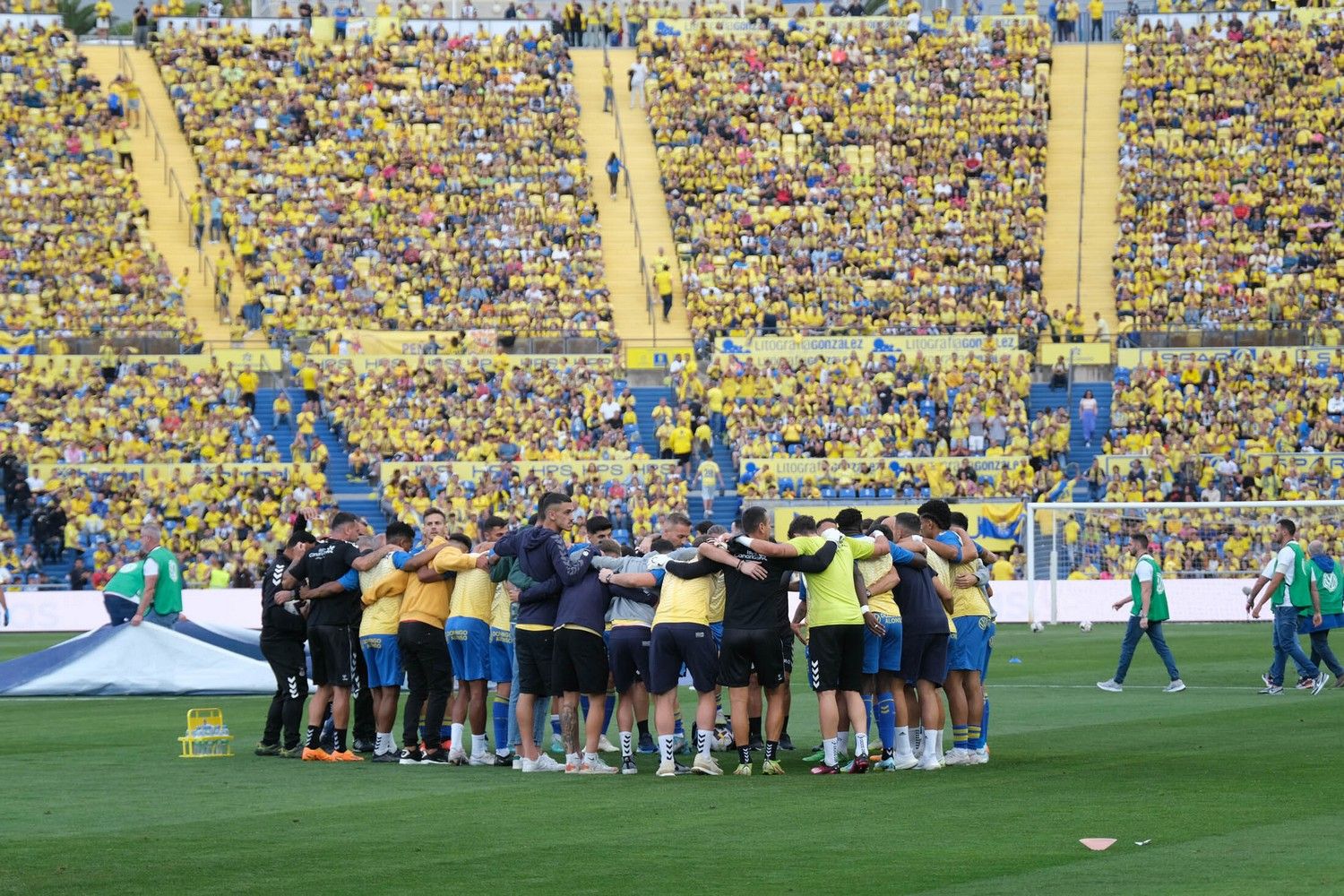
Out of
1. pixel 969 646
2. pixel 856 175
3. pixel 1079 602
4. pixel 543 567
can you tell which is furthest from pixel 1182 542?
pixel 543 567

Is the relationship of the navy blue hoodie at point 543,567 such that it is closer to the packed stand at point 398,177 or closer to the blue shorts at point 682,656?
the blue shorts at point 682,656

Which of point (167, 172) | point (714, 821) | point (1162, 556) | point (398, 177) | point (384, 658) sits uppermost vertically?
point (167, 172)

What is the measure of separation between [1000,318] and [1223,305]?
5243 mm

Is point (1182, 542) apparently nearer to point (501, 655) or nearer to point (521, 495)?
point (521, 495)

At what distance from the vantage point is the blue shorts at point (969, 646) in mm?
16281

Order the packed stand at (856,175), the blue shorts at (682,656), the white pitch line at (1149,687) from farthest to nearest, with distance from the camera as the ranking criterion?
the packed stand at (856,175)
the white pitch line at (1149,687)
the blue shorts at (682,656)

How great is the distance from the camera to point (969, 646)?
Answer: 16328 mm

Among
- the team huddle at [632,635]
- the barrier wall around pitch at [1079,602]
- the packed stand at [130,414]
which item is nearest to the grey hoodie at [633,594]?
the team huddle at [632,635]

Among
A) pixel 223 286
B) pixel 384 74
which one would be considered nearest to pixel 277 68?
Result: pixel 384 74

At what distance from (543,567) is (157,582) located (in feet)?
28.2

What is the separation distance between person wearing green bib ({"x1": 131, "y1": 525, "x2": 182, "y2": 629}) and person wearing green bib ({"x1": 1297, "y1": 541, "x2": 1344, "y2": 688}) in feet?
42.3

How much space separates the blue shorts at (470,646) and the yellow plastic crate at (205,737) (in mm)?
2232

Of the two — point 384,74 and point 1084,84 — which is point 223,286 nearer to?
point 384,74

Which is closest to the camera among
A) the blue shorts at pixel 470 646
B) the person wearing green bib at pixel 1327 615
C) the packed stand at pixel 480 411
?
the blue shorts at pixel 470 646
